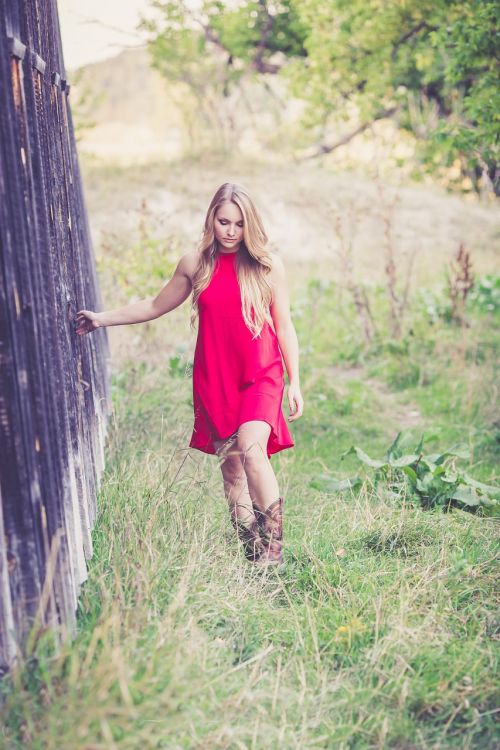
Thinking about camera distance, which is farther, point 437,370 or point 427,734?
point 437,370

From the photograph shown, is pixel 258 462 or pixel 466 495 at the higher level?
pixel 258 462

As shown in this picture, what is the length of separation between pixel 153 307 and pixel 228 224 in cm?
62

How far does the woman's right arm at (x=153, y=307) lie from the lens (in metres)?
3.94

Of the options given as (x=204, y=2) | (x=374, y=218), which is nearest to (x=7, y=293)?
(x=374, y=218)

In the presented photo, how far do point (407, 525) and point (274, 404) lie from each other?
0.98 meters

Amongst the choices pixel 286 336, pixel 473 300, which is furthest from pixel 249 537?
pixel 473 300

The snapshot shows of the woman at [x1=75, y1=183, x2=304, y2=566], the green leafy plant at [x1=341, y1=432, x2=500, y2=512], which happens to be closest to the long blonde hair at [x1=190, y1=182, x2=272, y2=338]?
the woman at [x1=75, y1=183, x2=304, y2=566]

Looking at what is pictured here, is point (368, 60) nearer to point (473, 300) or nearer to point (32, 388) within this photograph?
point (473, 300)

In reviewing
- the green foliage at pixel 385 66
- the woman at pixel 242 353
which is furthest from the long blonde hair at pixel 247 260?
the green foliage at pixel 385 66

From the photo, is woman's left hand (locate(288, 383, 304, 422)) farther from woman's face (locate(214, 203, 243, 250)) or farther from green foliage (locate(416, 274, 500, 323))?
green foliage (locate(416, 274, 500, 323))

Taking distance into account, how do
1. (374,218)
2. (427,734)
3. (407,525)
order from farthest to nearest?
1. (374,218)
2. (407,525)
3. (427,734)

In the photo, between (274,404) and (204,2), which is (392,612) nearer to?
(274,404)

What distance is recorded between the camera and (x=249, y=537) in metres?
3.91

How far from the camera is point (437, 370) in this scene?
8023mm
